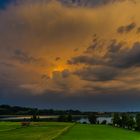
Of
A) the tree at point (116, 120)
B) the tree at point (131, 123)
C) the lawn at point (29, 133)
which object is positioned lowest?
the lawn at point (29, 133)

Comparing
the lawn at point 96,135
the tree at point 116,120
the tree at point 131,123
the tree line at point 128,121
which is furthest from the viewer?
the tree at point 116,120

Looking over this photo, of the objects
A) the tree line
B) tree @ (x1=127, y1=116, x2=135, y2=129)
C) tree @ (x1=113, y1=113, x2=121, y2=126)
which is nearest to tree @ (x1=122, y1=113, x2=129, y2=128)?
the tree line

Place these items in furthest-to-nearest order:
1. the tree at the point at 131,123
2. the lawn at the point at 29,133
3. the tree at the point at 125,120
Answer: the tree at the point at 125,120
the tree at the point at 131,123
the lawn at the point at 29,133

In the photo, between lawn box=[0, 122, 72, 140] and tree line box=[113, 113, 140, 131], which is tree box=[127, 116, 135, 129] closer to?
tree line box=[113, 113, 140, 131]

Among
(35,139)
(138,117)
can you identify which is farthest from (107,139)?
(138,117)

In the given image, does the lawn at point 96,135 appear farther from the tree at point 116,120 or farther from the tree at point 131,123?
the tree at point 116,120

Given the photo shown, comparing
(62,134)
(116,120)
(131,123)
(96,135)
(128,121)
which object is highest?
(116,120)

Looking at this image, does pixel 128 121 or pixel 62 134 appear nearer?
pixel 62 134

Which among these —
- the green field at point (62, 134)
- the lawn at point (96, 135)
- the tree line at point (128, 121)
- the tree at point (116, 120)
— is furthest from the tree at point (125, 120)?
the lawn at point (96, 135)

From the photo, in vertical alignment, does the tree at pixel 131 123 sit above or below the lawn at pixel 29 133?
above

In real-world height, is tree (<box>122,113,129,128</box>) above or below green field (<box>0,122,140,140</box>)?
above

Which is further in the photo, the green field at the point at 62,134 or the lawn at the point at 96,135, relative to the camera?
the lawn at the point at 96,135

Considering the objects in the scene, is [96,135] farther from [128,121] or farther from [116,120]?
[116,120]

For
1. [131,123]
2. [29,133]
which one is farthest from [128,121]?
[29,133]
